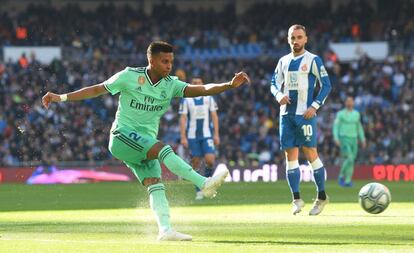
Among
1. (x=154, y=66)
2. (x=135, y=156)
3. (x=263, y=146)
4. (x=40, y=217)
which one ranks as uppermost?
(x=154, y=66)

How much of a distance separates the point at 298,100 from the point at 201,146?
6.47 m

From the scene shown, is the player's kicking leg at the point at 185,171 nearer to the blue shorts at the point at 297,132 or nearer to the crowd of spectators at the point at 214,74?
the blue shorts at the point at 297,132

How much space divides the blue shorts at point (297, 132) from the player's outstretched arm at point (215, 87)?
3856mm

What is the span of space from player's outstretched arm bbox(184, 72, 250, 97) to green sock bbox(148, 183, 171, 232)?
3.46 ft

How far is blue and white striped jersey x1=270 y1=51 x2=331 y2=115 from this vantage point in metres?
15.3

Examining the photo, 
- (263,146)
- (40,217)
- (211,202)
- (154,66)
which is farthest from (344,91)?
(154,66)

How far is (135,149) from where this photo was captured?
11.3 metres

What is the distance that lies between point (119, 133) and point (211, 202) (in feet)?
24.9

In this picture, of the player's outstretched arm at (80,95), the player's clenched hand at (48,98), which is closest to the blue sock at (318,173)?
the player's outstretched arm at (80,95)

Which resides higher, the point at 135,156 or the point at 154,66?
the point at 154,66

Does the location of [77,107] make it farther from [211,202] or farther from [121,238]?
[121,238]

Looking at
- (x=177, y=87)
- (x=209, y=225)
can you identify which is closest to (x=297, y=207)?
(x=209, y=225)

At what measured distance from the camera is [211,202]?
62.0 ft

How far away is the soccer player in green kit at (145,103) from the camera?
445 inches
